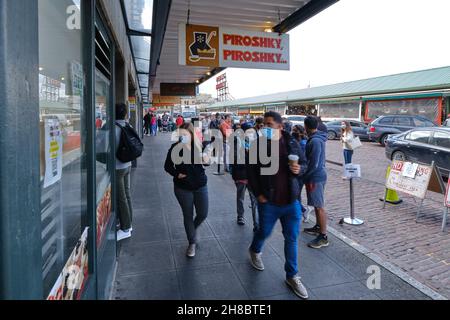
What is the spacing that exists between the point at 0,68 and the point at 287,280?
3.22 meters

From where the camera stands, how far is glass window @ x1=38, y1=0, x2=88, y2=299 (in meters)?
1.72

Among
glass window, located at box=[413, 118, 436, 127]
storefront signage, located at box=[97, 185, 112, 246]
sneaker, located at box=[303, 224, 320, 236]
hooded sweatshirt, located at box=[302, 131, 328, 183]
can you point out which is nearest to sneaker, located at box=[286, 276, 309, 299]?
hooded sweatshirt, located at box=[302, 131, 328, 183]

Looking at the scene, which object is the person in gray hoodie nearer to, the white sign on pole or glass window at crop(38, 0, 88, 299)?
the white sign on pole

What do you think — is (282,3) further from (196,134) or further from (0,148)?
(0,148)

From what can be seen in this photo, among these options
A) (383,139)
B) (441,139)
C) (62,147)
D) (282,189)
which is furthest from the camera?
(383,139)

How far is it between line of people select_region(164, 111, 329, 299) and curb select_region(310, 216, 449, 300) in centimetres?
41

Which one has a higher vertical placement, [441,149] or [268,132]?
[268,132]

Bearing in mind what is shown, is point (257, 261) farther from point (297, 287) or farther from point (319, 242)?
point (319, 242)

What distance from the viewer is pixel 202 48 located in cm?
634

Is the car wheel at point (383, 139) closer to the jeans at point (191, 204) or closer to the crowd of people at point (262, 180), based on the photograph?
the crowd of people at point (262, 180)

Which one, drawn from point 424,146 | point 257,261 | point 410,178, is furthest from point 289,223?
point 424,146

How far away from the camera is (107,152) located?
440cm

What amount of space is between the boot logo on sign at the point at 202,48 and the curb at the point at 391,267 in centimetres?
418

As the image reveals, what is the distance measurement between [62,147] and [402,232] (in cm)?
528
